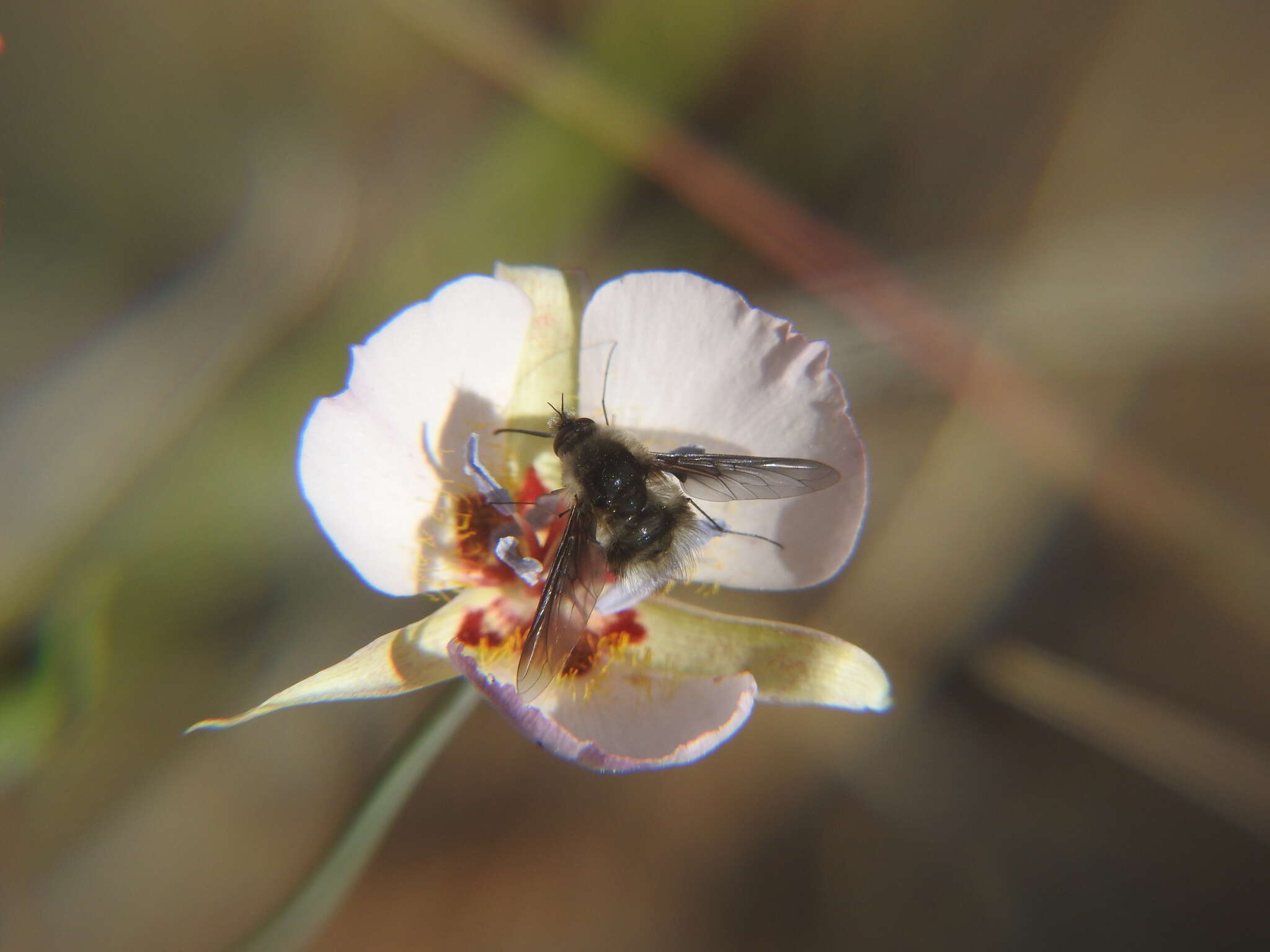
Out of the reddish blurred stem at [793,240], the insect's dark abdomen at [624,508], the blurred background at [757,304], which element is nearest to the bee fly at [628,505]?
the insect's dark abdomen at [624,508]

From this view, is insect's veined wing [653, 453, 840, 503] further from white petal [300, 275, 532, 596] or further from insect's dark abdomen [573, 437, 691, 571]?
white petal [300, 275, 532, 596]

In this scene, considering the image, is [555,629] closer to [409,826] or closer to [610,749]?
[610,749]

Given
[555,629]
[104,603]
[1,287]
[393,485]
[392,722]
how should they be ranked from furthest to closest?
[392,722], [1,287], [104,603], [393,485], [555,629]

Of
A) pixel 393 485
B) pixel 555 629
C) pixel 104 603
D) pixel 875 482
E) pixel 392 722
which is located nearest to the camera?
pixel 555 629

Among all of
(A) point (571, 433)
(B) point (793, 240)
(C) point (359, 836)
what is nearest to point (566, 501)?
(A) point (571, 433)

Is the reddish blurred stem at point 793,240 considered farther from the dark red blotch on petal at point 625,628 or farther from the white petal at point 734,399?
the dark red blotch on petal at point 625,628

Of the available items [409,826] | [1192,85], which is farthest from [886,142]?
[409,826]

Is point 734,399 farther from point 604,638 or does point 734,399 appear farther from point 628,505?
point 604,638
